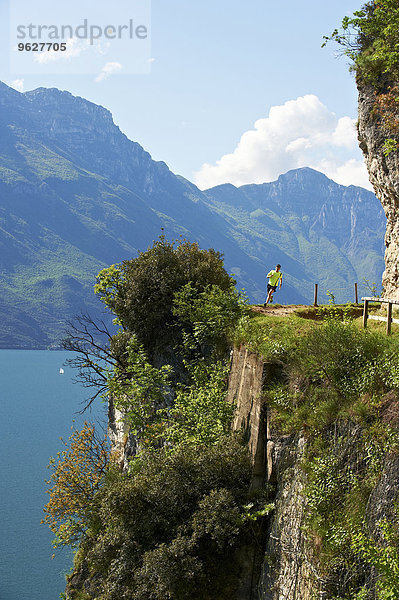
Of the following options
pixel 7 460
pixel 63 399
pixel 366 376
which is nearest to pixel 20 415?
pixel 63 399

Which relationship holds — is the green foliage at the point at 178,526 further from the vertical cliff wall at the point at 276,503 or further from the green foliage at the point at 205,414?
the green foliage at the point at 205,414

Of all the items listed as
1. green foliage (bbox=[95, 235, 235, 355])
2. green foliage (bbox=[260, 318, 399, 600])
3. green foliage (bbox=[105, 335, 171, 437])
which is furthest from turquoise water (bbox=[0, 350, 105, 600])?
green foliage (bbox=[260, 318, 399, 600])

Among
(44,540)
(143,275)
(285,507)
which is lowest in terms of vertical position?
(44,540)

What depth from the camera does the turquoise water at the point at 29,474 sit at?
38.2 metres

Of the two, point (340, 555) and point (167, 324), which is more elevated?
point (167, 324)

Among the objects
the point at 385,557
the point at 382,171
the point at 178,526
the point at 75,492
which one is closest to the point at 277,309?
the point at 382,171

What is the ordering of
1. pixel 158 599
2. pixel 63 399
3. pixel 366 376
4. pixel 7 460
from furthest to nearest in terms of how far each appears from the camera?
pixel 63 399 → pixel 7 460 → pixel 158 599 → pixel 366 376

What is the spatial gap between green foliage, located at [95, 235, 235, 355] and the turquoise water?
22.0 meters

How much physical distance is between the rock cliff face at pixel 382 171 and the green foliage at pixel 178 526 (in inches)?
472

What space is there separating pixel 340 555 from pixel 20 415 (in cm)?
8600

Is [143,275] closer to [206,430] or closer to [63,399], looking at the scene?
[206,430]

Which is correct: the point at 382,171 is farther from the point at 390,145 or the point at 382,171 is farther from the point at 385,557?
the point at 385,557

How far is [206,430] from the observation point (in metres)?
14.1

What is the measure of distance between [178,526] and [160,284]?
38.4 feet
